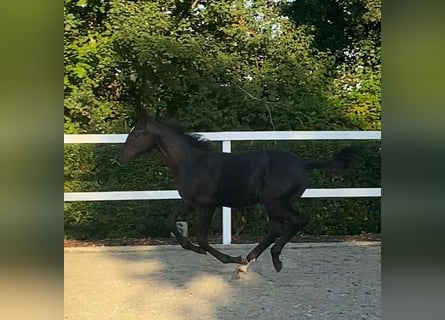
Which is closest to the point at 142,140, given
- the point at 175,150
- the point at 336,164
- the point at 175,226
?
the point at 175,150

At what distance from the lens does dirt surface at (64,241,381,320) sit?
8.70 ft

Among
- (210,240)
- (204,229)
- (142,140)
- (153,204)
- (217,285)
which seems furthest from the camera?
(153,204)

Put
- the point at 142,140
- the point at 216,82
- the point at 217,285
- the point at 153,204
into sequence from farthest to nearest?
Result: the point at 216,82, the point at 153,204, the point at 217,285, the point at 142,140

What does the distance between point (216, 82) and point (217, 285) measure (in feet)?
6.77

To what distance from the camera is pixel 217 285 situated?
3.09m

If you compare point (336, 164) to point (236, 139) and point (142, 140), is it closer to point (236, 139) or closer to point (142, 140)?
point (142, 140)

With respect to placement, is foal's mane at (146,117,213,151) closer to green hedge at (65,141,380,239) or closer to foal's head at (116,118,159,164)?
foal's head at (116,118,159,164)

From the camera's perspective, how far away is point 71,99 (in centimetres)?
429

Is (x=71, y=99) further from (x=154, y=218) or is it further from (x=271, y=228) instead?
(x=271, y=228)

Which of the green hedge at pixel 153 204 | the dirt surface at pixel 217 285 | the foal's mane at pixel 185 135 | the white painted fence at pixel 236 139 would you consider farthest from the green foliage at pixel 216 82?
the foal's mane at pixel 185 135

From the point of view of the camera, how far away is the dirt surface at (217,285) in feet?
8.70

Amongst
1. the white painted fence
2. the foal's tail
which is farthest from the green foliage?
the foal's tail

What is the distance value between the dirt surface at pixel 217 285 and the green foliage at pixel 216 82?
1.40 feet

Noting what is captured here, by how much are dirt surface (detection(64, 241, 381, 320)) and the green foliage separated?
43 centimetres
